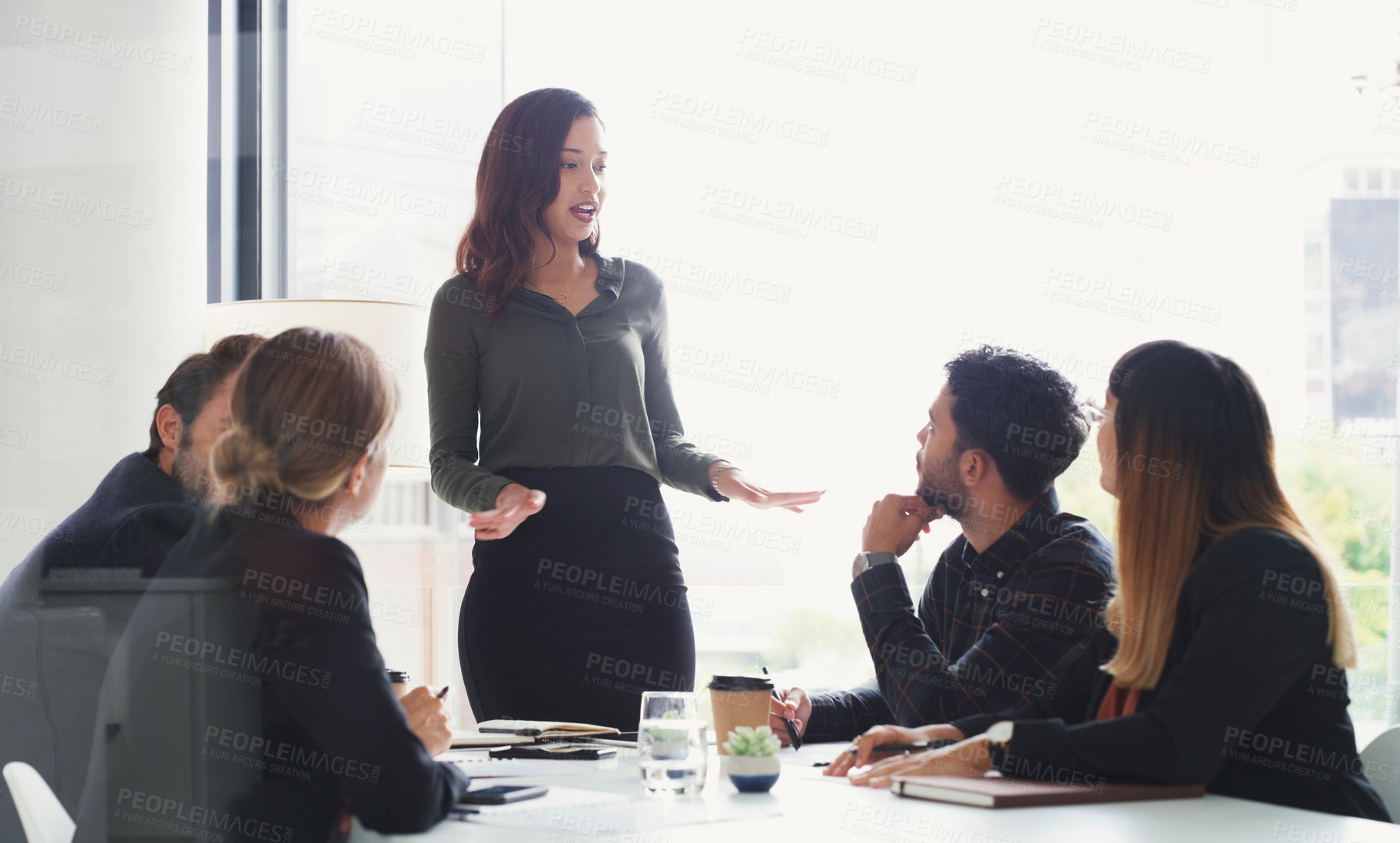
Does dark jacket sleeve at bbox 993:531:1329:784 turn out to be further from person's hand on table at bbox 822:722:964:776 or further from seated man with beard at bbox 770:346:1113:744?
seated man with beard at bbox 770:346:1113:744

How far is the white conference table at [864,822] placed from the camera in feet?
3.09

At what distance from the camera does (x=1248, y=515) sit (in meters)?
1.25

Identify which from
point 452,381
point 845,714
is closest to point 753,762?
point 845,714

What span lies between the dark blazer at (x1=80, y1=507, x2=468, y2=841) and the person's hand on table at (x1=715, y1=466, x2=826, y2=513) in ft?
3.13

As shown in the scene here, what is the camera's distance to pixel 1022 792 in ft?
3.40

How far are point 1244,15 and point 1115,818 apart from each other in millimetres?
2826

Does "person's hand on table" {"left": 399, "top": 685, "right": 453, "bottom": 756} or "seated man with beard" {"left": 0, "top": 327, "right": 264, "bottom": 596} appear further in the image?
"seated man with beard" {"left": 0, "top": 327, "right": 264, "bottom": 596}

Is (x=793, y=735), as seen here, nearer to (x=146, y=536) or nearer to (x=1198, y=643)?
(x=1198, y=643)

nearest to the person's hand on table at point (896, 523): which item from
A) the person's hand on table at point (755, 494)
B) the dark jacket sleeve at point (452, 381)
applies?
the person's hand on table at point (755, 494)

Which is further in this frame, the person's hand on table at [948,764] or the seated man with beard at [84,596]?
the seated man with beard at [84,596]

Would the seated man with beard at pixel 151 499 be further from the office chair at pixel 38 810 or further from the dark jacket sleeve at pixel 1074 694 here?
the dark jacket sleeve at pixel 1074 694

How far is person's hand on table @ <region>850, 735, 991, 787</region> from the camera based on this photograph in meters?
1.17

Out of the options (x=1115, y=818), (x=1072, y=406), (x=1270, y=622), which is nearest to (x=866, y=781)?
(x=1115, y=818)

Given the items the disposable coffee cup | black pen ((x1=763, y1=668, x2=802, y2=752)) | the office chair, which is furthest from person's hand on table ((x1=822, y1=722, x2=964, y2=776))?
the office chair
